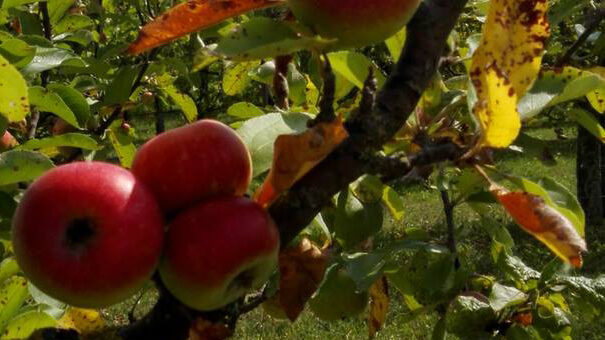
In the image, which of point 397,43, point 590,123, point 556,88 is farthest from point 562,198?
point 590,123

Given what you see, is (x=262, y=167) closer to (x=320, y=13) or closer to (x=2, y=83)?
(x=320, y=13)

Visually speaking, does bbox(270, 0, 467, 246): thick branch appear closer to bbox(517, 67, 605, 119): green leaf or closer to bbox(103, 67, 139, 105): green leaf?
bbox(517, 67, 605, 119): green leaf

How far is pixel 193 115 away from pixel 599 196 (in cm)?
533

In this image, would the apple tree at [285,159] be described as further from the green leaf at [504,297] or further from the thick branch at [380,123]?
the green leaf at [504,297]

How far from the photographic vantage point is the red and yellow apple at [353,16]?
25.3 inches

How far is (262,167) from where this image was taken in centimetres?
80

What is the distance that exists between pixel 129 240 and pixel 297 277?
217 mm

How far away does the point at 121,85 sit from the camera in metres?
1.56

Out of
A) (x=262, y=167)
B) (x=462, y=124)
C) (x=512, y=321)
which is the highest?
(x=262, y=167)

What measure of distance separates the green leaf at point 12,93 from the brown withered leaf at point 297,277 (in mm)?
424

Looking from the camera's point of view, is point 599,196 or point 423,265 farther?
point 599,196

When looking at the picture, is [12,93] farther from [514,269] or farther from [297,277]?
[514,269]

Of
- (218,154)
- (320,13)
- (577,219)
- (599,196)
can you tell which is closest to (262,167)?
(218,154)

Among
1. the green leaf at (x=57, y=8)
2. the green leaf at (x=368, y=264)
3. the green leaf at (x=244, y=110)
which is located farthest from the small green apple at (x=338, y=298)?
the green leaf at (x=57, y=8)
